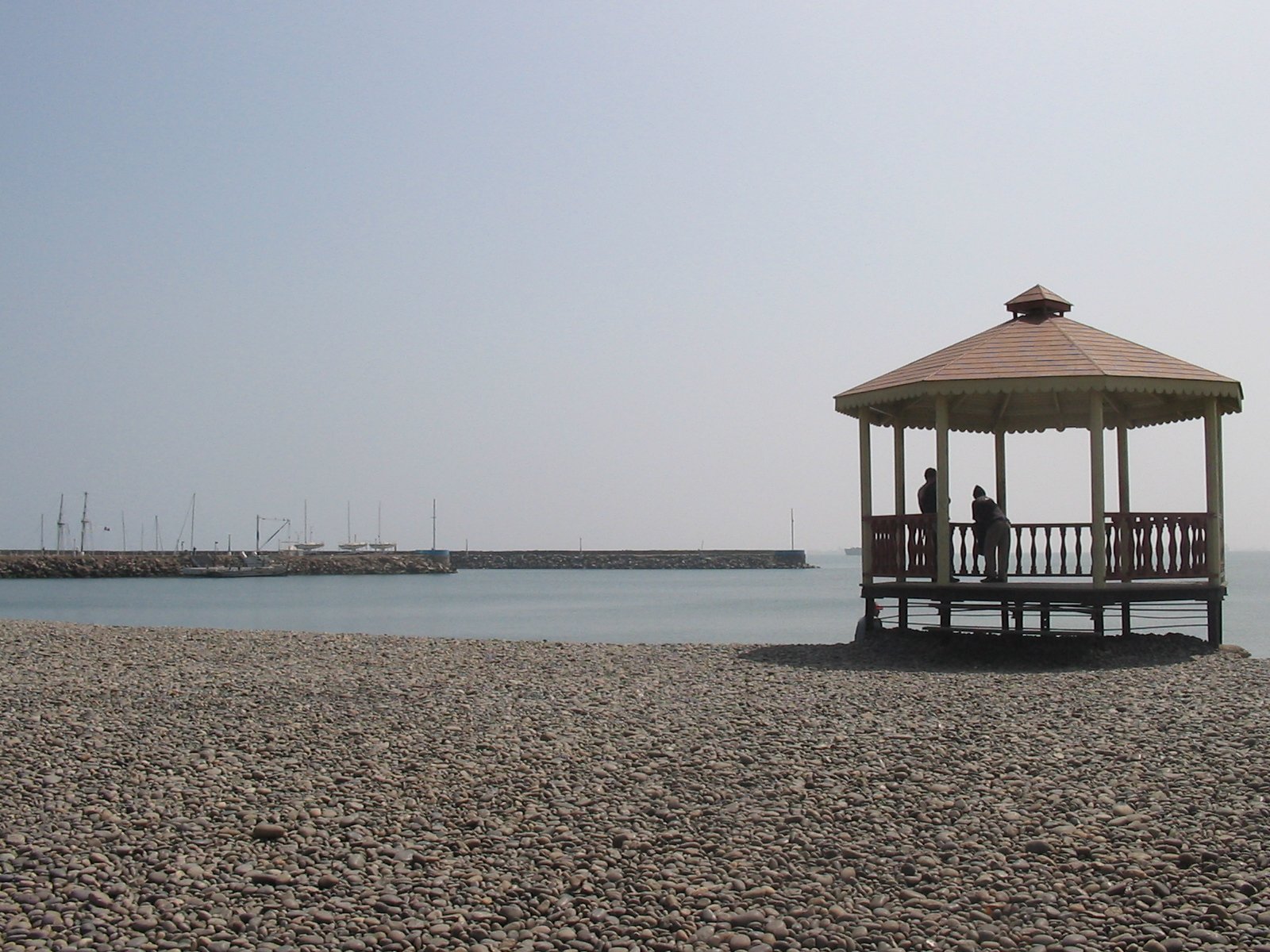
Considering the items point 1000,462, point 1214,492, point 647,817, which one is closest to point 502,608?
point 1000,462

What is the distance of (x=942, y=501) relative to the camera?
13.1 m

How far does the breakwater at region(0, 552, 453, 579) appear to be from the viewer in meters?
98.1

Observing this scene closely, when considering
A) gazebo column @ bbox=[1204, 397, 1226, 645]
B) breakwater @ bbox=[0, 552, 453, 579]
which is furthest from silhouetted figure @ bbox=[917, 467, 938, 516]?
breakwater @ bbox=[0, 552, 453, 579]

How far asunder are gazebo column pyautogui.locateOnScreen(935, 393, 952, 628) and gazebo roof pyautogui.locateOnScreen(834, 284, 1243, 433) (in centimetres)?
26

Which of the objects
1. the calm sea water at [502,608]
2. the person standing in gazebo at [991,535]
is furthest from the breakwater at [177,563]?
the person standing in gazebo at [991,535]

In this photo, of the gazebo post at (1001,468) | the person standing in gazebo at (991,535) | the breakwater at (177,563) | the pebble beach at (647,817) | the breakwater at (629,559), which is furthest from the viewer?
the breakwater at (629,559)

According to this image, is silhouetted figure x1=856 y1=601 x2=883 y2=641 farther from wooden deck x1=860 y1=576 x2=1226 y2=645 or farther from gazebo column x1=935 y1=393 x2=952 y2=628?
gazebo column x1=935 y1=393 x2=952 y2=628

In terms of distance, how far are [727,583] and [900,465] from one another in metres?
78.5

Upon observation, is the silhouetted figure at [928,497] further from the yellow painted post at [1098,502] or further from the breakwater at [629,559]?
the breakwater at [629,559]

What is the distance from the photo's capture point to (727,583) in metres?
A: 93.1

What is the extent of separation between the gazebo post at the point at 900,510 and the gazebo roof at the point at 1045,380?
232mm

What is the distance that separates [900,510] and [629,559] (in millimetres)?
119911

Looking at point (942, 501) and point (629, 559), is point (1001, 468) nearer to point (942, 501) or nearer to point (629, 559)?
point (942, 501)

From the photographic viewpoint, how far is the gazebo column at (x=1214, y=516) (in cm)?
1321
